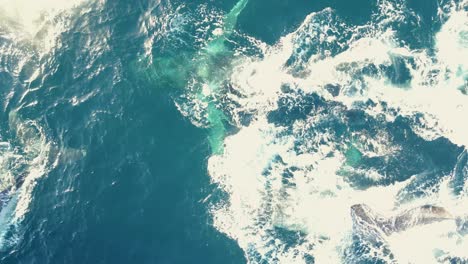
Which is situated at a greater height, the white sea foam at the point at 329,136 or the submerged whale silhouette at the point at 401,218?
the white sea foam at the point at 329,136

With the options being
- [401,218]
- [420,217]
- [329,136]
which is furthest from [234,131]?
[420,217]

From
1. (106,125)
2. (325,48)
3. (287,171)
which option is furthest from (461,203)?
(106,125)

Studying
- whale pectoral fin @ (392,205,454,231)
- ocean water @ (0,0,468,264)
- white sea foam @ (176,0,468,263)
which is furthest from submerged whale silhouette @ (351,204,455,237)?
white sea foam @ (176,0,468,263)

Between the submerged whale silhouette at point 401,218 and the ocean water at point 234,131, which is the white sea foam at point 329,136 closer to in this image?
the ocean water at point 234,131

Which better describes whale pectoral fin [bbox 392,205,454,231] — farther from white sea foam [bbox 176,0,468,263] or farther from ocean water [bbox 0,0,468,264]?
white sea foam [bbox 176,0,468,263]

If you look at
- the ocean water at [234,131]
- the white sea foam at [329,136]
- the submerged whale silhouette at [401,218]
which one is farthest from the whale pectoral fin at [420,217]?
the white sea foam at [329,136]

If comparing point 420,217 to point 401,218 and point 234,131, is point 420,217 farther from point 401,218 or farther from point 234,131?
point 234,131

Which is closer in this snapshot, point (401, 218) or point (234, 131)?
point (401, 218)
